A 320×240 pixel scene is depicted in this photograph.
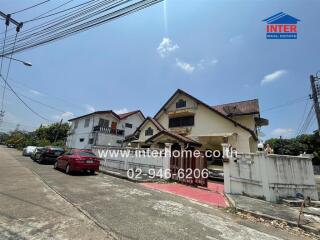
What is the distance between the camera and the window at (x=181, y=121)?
20511 mm

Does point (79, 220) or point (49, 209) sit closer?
point (79, 220)

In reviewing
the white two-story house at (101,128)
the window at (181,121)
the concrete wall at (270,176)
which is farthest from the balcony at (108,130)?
the concrete wall at (270,176)

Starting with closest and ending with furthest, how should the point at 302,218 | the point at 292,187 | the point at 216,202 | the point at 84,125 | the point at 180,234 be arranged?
1. the point at 180,234
2. the point at 302,218
3. the point at 216,202
4. the point at 292,187
5. the point at 84,125

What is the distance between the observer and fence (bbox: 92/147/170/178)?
40.7 feet

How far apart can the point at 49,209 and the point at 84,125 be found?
28.1 m

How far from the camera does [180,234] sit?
427 cm

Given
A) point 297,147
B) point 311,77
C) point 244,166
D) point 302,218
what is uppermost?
point 311,77

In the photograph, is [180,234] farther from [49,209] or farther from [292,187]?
[292,187]

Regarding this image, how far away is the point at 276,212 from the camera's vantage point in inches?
254

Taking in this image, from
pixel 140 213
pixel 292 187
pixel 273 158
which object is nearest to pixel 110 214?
pixel 140 213

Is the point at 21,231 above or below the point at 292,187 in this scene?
below

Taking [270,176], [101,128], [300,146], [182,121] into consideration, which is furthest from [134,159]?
[300,146]

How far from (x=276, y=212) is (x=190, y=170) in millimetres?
5104

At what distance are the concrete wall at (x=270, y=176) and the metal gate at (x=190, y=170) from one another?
1.58 m
